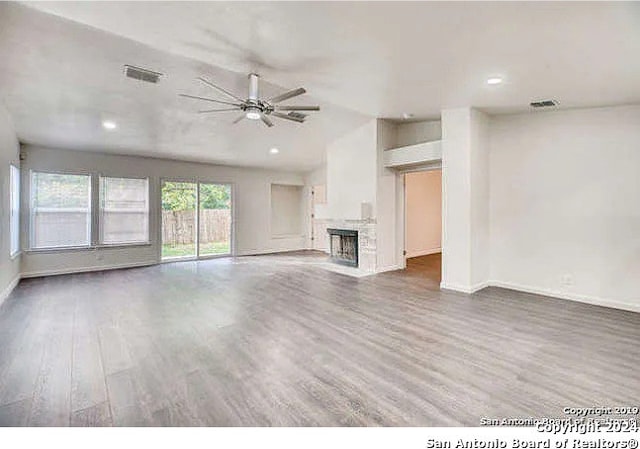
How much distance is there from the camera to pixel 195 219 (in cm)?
844

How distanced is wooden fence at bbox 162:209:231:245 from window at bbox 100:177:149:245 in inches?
19.5

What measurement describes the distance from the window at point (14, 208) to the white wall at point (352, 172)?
5729 mm

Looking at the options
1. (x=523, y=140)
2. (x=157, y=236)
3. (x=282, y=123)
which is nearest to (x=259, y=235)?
(x=157, y=236)

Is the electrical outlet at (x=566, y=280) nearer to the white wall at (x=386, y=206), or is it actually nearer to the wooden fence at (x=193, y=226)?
the white wall at (x=386, y=206)

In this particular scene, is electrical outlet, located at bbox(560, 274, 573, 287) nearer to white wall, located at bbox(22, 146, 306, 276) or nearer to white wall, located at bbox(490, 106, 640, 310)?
white wall, located at bbox(490, 106, 640, 310)

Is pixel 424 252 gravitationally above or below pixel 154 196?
below

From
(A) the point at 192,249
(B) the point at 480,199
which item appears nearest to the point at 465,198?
(B) the point at 480,199

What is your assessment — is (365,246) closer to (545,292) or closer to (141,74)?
(545,292)

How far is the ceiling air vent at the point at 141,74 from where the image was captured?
3717 mm

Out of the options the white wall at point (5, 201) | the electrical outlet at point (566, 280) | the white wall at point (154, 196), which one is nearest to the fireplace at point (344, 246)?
the white wall at point (154, 196)

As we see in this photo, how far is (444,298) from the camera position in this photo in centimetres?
455

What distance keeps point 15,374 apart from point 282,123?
509 centimetres

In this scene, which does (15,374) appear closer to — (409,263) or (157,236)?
(157,236)

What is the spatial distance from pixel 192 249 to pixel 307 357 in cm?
658
